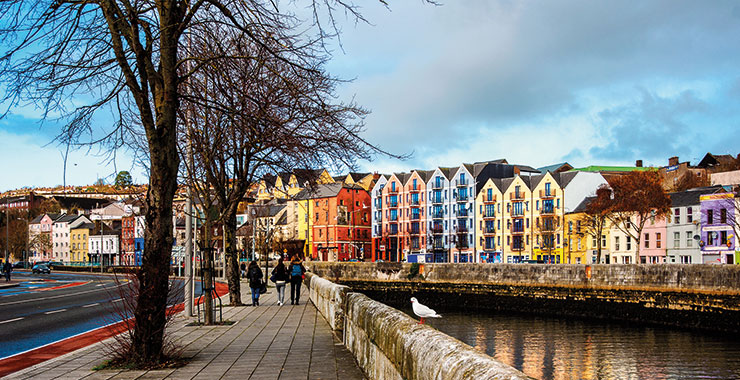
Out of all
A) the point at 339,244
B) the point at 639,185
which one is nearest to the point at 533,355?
the point at 639,185

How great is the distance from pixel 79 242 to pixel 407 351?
17117 centimetres

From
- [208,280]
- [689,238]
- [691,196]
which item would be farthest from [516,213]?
[208,280]

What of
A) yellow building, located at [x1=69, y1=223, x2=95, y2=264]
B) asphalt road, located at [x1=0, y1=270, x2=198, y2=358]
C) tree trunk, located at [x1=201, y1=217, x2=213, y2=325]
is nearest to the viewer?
asphalt road, located at [x1=0, y1=270, x2=198, y2=358]

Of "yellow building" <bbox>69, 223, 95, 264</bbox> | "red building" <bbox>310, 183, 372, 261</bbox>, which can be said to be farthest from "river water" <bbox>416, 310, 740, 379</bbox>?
"yellow building" <bbox>69, 223, 95, 264</bbox>

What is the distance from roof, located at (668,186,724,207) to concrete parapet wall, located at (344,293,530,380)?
2604 inches

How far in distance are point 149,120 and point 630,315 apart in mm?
40714

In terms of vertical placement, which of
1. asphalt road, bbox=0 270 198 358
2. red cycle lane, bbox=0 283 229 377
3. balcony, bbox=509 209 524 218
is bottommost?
asphalt road, bbox=0 270 198 358

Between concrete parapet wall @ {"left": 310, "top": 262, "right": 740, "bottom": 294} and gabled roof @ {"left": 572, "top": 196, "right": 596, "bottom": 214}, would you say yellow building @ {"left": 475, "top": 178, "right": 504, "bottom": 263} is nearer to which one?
gabled roof @ {"left": 572, "top": 196, "right": 596, "bottom": 214}

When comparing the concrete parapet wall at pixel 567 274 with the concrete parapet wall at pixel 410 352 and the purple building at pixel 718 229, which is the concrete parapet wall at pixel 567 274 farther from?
the concrete parapet wall at pixel 410 352

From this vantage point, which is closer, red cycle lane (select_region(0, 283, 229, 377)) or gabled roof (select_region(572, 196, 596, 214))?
red cycle lane (select_region(0, 283, 229, 377))

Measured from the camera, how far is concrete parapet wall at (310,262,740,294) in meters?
39.4

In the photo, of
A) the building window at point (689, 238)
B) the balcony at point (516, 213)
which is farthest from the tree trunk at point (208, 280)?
the balcony at point (516, 213)

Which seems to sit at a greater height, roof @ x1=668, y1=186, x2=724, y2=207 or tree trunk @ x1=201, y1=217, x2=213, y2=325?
roof @ x1=668, y1=186, x2=724, y2=207

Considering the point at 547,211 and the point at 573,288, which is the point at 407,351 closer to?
the point at 573,288
